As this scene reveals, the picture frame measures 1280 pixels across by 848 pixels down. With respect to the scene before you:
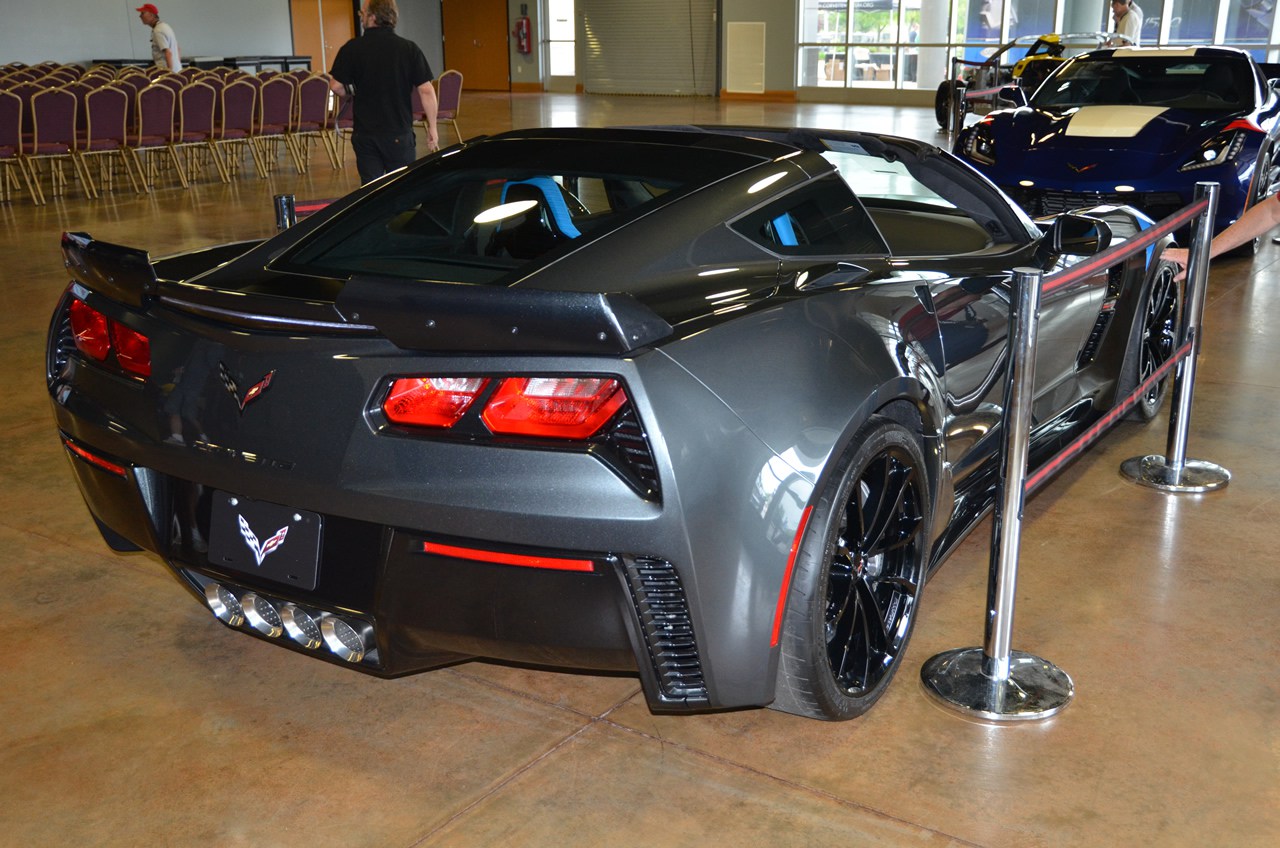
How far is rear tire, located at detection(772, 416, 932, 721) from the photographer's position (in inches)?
85.3

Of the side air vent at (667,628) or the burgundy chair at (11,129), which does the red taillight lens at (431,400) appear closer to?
the side air vent at (667,628)

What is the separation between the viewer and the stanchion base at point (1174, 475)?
3.79 meters

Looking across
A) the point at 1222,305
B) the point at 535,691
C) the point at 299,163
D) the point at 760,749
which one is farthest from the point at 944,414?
the point at 299,163

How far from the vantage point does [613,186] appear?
9.16ft

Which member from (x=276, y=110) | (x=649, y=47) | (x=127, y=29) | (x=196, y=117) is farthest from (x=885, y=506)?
(x=649, y=47)

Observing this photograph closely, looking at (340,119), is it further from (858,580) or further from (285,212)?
(858,580)

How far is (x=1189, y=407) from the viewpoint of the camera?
12.4ft

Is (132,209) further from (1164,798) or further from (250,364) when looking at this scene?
(1164,798)

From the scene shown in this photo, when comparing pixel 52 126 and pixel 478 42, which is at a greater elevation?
pixel 478 42

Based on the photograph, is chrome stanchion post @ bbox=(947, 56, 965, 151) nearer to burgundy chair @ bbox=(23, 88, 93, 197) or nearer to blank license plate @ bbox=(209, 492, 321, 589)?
burgundy chair @ bbox=(23, 88, 93, 197)

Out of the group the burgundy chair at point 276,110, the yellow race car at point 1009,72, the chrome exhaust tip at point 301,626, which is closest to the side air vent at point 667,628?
the chrome exhaust tip at point 301,626

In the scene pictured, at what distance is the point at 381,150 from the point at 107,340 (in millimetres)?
4943

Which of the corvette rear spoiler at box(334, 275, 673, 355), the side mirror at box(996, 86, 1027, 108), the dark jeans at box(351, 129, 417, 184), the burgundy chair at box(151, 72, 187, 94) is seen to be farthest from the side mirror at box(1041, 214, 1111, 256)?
the burgundy chair at box(151, 72, 187, 94)

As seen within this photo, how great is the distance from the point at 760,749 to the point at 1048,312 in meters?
1.50
